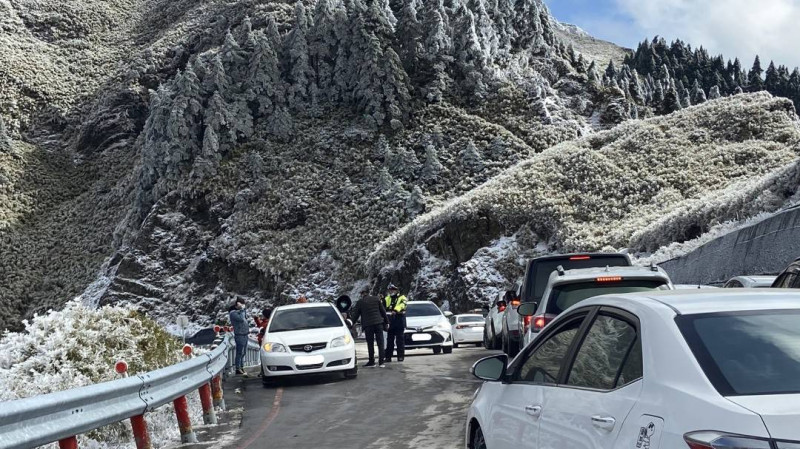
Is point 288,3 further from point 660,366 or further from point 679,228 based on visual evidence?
point 660,366

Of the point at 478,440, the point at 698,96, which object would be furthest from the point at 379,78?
the point at 478,440

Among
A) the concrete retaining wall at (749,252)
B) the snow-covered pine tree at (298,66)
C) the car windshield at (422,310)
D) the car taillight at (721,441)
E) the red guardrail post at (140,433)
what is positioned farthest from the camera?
the snow-covered pine tree at (298,66)

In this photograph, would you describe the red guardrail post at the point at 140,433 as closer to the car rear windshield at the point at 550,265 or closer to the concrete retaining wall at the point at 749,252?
the car rear windshield at the point at 550,265

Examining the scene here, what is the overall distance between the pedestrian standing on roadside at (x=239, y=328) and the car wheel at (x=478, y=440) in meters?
14.0

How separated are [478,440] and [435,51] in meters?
76.2

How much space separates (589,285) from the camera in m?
11.0

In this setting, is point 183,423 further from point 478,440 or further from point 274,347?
point 274,347

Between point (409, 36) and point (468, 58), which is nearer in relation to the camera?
point (468, 58)

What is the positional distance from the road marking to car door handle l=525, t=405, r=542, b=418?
19.8 ft

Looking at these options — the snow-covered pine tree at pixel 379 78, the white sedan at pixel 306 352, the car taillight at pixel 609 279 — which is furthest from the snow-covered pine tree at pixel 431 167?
the car taillight at pixel 609 279

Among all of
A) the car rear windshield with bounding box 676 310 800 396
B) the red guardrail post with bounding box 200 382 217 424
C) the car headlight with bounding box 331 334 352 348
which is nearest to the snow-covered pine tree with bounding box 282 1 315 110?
the car headlight with bounding box 331 334 352 348

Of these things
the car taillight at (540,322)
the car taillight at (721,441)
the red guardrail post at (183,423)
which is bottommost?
the red guardrail post at (183,423)

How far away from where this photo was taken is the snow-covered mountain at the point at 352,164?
5547 centimetres

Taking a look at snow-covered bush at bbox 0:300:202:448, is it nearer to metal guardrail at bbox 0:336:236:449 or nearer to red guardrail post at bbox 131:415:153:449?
metal guardrail at bbox 0:336:236:449
